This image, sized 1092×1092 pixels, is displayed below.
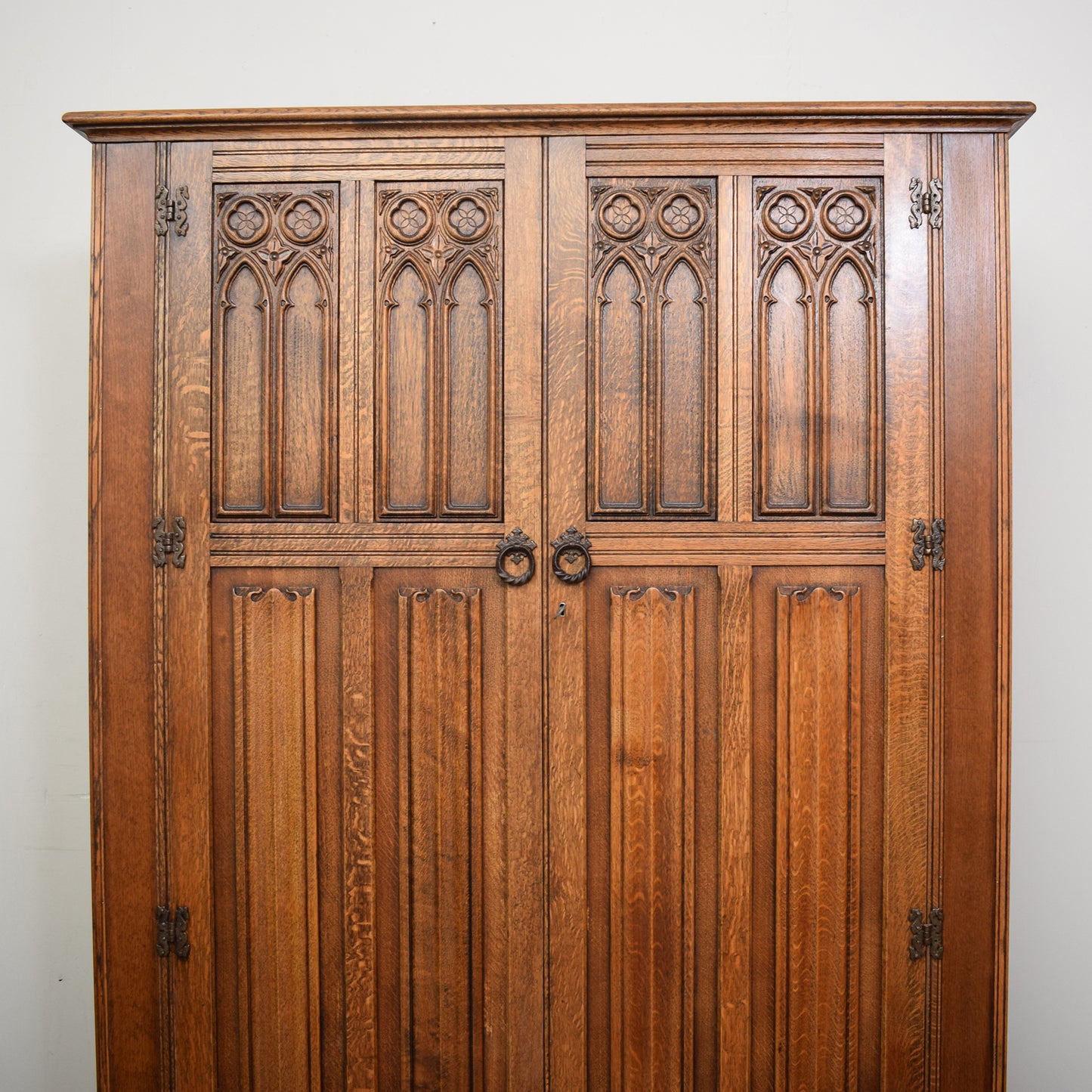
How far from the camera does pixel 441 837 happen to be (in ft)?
5.34

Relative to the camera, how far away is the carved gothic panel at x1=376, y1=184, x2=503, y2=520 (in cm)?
162

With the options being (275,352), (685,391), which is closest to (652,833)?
(685,391)

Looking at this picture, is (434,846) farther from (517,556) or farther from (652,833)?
(517,556)

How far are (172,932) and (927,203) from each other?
2227 mm

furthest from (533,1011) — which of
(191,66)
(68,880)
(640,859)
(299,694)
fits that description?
(191,66)

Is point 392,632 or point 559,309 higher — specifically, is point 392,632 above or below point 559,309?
below

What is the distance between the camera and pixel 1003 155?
5.22 feet

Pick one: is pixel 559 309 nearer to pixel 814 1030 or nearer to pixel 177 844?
pixel 177 844

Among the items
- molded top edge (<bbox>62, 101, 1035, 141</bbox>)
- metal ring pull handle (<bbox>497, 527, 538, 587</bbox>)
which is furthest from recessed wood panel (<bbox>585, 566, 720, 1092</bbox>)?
molded top edge (<bbox>62, 101, 1035, 141</bbox>)

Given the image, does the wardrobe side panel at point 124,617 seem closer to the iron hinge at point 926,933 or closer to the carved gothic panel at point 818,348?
the carved gothic panel at point 818,348

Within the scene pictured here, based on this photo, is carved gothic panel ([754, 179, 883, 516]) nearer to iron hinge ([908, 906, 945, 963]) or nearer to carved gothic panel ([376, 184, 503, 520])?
carved gothic panel ([376, 184, 503, 520])

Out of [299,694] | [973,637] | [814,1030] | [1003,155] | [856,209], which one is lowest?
[814,1030]

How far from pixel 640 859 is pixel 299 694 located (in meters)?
0.81

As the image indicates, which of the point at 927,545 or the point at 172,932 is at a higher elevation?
the point at 927,545
